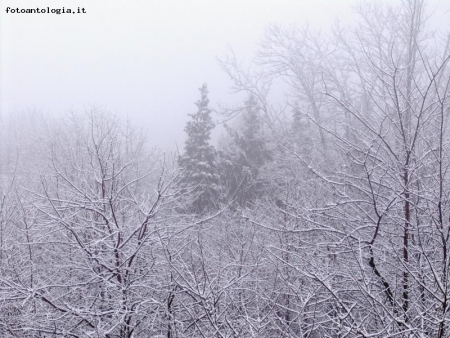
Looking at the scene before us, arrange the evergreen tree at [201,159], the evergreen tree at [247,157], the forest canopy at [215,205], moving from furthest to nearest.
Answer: the evergreen tree at [247,157] → the evergreen tree at [201,159] → the forest canopy at [215,205]

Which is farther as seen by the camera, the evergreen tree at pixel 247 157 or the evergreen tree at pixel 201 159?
the evergreen tree at pixel 247 157

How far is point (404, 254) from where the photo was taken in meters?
3.60

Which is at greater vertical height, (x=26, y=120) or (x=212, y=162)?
(x=26, y=120)

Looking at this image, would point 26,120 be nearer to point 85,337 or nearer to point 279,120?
point 279,120

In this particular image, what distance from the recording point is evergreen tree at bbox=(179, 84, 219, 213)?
1617cm

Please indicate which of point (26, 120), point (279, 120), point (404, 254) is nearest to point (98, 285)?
point (404, 254)

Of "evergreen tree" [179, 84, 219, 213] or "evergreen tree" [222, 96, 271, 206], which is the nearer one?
"evergreen tree" [179, 84, 219, 213]

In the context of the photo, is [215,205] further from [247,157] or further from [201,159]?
[247,157]

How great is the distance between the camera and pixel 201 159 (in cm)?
1684

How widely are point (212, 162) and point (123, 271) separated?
12.6 metres

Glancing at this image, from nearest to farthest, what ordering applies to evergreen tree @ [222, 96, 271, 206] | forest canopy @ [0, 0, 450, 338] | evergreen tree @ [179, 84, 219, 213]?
forest canopy @ [0, 0, 450, 338] → evergreen tree @ [179, 84, 219, 213] → evergreen tree @ [222, 96, 271, 206]

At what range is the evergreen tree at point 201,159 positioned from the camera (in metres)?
16.2

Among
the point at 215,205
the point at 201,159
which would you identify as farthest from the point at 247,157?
the point at 215,205

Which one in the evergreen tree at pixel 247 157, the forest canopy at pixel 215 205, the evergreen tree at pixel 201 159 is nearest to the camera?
the forest canopy at pixel 215 205
